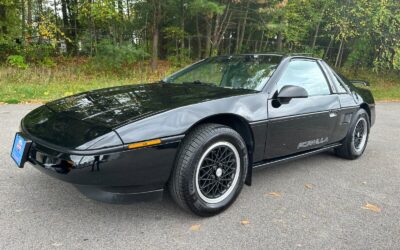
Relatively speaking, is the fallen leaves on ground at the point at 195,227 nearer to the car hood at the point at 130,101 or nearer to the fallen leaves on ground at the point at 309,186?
A: the car hood at the point at 130,101

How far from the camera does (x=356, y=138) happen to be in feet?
14.5

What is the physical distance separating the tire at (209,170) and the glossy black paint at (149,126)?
92mm

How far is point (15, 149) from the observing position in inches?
102

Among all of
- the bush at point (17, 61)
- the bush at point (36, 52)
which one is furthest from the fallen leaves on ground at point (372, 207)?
the bush at point (36, 52)

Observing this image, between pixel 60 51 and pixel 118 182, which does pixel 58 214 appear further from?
pixel 60 51

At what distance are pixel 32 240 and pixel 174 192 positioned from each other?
98cm

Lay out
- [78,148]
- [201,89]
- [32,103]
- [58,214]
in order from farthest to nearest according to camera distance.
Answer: [32,103] < [201,89] < [58,214] < [78,148]

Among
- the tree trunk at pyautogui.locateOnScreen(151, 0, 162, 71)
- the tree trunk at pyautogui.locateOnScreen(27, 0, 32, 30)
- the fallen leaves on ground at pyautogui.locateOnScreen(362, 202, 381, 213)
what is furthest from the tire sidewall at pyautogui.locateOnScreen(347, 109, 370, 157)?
the tree trunk at pyautogui.locateOnScreen(27, 0, 32, 30)

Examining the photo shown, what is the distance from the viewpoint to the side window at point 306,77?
11.0ft

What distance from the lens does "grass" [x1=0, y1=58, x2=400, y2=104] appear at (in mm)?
8312

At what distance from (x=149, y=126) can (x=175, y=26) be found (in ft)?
40.8

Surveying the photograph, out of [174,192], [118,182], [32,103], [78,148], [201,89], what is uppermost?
[201,89]

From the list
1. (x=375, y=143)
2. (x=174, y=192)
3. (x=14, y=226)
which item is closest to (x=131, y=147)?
(x=174, y=192)

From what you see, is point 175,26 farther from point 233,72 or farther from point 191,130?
point 191,130
